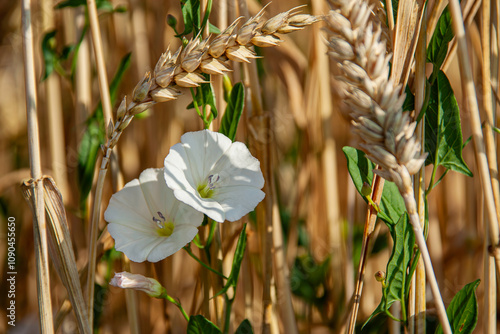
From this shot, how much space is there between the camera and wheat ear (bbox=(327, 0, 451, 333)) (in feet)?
1.16

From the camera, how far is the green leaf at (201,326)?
0.53m

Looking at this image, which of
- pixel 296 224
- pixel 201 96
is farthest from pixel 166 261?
pixel 201 96

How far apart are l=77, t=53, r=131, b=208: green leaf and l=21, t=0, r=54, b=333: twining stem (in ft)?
0.67

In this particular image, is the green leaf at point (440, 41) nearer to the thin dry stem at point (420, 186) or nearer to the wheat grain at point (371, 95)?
the thin dry stem at point (420, 186)

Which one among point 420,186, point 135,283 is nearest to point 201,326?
point 135,283

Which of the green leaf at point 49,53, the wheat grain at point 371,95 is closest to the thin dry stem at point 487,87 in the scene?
the wheat grain at point 371,95

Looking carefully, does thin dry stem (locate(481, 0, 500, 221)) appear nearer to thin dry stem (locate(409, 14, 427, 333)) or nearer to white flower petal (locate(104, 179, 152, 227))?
thin dry stem (locate(409, 14, 427, 333))

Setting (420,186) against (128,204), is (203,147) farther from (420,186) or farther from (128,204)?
(420,186)

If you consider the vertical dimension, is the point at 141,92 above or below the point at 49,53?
below

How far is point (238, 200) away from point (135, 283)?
15cm

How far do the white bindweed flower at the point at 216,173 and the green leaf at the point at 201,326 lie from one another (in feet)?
0.44

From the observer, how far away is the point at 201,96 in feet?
1.77

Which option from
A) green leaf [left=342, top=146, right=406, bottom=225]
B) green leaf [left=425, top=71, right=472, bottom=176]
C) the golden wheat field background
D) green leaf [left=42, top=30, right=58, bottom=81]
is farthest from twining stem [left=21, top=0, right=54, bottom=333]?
green leaf [left=425, top=71, right=472, bottom=176]

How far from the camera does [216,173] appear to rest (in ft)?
1.79
